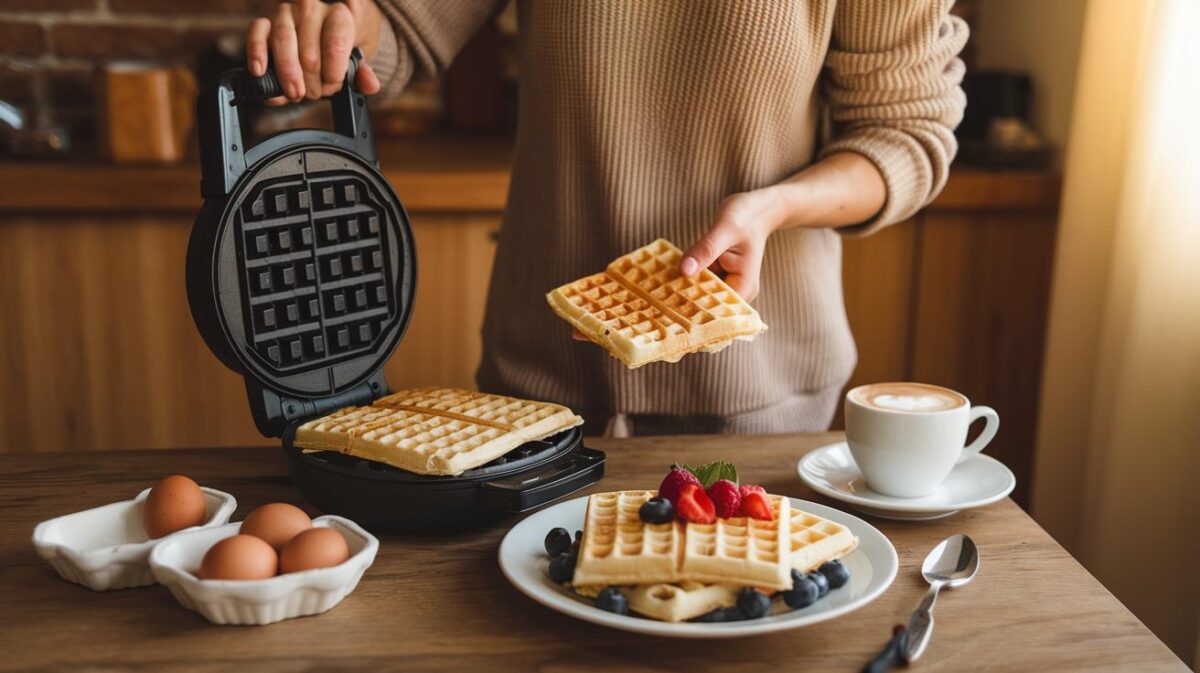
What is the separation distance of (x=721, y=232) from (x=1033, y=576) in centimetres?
49

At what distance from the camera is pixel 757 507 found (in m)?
1.04

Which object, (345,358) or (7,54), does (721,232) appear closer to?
(345,358)

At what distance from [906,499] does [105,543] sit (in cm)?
81

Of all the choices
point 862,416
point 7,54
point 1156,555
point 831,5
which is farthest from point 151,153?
point 1156,555

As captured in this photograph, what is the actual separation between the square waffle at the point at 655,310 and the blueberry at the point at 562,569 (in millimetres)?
250

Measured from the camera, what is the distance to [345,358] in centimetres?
134

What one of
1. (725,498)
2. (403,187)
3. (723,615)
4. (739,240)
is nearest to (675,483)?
(725,498)

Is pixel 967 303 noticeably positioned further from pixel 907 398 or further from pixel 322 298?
pixel 322 298

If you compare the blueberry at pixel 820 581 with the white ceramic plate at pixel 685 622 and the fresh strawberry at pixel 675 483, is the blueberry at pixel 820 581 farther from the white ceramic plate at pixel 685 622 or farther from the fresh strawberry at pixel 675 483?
the fresh strawberry at pixel 675 483

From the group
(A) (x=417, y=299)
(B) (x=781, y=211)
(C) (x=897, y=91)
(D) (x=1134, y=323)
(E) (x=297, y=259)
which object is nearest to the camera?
(E) (x=297, y=259)

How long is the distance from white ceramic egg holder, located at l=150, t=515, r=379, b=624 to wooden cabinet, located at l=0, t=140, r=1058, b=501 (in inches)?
56.3

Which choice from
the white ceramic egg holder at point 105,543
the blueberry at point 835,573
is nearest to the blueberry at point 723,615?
the blueberry at point 835,573

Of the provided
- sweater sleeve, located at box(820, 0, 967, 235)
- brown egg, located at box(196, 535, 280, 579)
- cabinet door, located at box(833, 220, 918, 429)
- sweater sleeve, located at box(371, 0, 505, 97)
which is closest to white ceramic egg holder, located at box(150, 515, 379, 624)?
brown egg, located at box(196, 535, 280, 579)

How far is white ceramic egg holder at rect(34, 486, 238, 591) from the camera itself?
3.29 ft
